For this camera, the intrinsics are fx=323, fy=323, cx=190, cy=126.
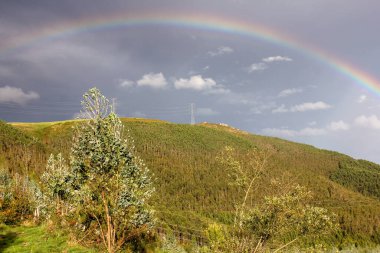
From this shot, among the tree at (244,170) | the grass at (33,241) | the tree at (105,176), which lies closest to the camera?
the tree at (105,176)

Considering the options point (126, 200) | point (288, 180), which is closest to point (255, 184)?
point (288, 180)

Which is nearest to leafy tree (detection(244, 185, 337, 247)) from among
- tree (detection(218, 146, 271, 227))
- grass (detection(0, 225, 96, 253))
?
tree (detection(218, 146, 271, 227))

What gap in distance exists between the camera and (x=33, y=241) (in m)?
27.8

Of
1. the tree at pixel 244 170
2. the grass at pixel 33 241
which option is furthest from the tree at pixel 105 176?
the grass at pixel 33 241

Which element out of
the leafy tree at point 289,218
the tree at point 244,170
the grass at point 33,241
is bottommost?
the grass at point 33,241

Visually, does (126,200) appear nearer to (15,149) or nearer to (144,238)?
(144,238)

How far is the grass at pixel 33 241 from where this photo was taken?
25.3m

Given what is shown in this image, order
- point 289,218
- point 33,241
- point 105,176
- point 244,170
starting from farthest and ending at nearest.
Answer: point 33,241
point 244,170
point 289,218
point 105,176

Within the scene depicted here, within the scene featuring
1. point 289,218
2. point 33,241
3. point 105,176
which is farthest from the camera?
point 33,241

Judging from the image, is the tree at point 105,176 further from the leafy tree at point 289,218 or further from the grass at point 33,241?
the grass at point 33,241

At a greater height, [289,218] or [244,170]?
[244,170]

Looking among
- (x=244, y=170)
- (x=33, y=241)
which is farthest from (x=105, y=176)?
(x=33, y=241)

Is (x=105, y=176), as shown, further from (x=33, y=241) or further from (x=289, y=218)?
(x=33, y=241)

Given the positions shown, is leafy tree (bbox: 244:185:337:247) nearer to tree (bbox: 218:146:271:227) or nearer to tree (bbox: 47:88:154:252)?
tree (bbox: 218:146:271:227)
